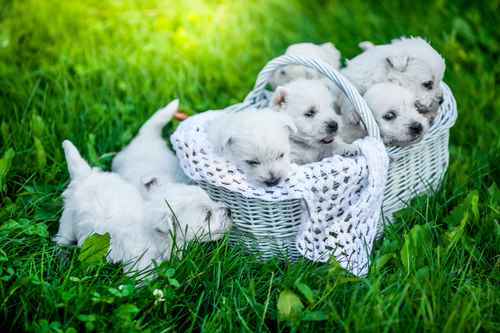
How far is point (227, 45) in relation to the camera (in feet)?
21.6

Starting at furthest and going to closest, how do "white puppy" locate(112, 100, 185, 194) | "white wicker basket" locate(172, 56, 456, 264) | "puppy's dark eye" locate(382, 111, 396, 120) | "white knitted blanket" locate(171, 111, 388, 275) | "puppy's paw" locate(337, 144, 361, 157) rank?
"white puppy" locate(112, 100, 185, 194), "puppy's dark eye" locate(382, 111, 396, 120), "puppy's paw" locate(337, 144, 361, 157), "white wicker basket" locate(172, 56, 456, 264), "white knitted blanket" locate(171, 111, 388, 275)

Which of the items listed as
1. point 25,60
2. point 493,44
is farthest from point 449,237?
point 25,60

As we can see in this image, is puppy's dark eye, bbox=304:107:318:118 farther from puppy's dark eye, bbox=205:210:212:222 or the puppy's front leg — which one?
puppy's dark eye, bbox=205:210:212:222

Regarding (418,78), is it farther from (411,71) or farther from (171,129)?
(171,129)

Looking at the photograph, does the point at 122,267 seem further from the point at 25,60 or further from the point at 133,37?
the point at 133,37

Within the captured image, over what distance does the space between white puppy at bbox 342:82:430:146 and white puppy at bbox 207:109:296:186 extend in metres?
0.60

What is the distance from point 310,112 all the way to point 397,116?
547mm

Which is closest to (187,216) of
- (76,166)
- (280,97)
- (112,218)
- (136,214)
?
(136,214)

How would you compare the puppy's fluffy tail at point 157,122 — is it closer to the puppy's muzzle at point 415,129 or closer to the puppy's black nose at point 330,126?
the puppy's black nose at point 330,126

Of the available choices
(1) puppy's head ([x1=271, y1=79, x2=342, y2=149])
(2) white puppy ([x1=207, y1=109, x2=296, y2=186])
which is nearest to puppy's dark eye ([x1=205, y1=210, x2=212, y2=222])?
(2) white puppy ([x1=207, y1=109, x2=296, y2=186])

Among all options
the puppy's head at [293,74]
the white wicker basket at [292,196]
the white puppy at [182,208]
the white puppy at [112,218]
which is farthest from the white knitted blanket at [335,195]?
the puppy's head at [293,74]

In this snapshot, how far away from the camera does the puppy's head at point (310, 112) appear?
4.05 metres

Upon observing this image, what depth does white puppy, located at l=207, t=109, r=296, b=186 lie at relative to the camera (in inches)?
145

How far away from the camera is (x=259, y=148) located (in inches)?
146
